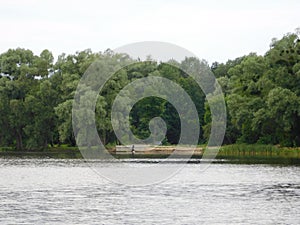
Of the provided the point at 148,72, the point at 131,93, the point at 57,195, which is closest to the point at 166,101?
the point at 148,72

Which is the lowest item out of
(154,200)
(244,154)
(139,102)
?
(154,200)

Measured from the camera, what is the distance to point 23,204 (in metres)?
31.2

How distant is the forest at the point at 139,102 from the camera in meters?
82.8

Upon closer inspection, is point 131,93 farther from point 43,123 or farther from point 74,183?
point 74,183

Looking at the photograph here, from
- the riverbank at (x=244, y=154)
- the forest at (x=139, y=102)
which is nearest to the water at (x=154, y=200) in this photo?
the riverbank at (x=244, y=154)

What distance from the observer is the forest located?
272 feet

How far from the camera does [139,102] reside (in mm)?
109500

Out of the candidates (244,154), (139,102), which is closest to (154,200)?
(244,154)

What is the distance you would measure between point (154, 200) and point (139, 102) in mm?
76575

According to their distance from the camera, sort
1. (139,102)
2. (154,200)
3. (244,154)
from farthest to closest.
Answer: (139,102), (244,154), (154,200)

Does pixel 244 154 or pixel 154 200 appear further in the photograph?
pixel 244 154

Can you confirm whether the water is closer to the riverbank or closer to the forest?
the riverbank

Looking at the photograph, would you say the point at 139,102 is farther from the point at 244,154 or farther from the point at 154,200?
the point at 154,200

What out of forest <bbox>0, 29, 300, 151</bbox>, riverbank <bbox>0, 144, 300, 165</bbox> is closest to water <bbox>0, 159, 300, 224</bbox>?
riverbank <bbox>0, 144, 300, 165</bbox>
